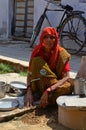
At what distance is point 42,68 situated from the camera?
4.51 m

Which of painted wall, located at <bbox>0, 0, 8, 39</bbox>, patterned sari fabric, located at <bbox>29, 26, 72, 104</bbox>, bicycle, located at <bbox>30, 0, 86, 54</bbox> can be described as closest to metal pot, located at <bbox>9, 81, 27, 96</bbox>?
patterned sari fabric, located at <bbox>29, 26, 72, 104</bbox>

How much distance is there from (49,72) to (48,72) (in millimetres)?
11

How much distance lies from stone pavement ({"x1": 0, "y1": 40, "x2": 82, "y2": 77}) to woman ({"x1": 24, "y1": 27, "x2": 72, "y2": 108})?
1701mm

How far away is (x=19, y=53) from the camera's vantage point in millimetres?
8695

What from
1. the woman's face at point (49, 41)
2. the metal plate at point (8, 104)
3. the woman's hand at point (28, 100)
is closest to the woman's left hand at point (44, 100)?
the woman's hand at point (28, 100)

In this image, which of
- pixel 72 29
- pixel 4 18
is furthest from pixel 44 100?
pixel 4 18

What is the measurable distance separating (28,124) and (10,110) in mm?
363

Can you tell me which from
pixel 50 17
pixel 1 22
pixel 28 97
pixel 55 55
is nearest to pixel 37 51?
pixel 55 55

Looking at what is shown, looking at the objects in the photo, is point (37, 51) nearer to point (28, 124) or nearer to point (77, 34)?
point (28, 124)

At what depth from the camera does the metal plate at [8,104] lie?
14.8 feet

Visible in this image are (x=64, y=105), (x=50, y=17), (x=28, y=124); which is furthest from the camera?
(x=50, y=17)

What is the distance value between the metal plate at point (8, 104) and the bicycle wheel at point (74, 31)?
380cm

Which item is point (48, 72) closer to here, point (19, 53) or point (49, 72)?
point (49, 72)

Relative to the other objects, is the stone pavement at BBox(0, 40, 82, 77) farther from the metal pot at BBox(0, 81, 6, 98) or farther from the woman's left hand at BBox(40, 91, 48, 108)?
the woman's left hand at BBox(40, 91, 48, 108)
